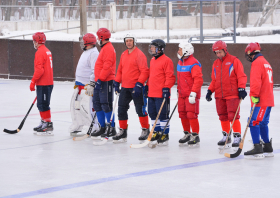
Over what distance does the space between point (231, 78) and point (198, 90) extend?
50 cm

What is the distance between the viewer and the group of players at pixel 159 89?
22.6 feet

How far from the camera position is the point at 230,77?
24.4 ft

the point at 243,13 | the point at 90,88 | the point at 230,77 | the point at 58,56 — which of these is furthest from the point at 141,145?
the point at 243,13

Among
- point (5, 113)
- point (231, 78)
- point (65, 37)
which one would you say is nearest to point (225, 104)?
point (231, 78)

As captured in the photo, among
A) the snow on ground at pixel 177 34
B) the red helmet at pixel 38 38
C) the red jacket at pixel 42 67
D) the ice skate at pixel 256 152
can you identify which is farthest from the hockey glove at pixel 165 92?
the snow on ground at pixel 177 34

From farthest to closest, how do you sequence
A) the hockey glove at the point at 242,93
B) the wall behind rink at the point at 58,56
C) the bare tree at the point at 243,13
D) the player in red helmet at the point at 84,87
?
1. the bare tree at the point at 243,13
2. the wall behind rink at the point at 58,56
3. the player in red helmet at the point at 84,87
4. the hockey glove at the point at 242,93

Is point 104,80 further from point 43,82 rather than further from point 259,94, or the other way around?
point 259,94

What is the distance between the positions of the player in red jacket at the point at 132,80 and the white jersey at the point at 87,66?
1.85ft

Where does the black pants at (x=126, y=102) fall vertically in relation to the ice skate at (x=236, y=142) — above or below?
above

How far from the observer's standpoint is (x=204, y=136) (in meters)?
8.62

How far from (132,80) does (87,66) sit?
3.25ft

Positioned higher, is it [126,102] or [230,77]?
[230,77]

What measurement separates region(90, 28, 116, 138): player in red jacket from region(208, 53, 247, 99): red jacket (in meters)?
1.67

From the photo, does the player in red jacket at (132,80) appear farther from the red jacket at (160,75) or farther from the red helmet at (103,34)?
the red helmet at (103,34)
